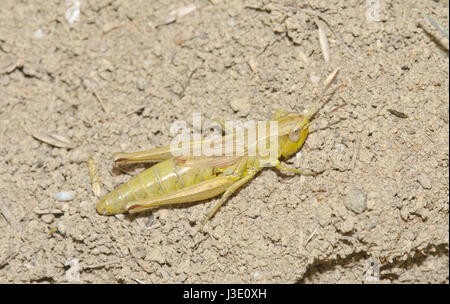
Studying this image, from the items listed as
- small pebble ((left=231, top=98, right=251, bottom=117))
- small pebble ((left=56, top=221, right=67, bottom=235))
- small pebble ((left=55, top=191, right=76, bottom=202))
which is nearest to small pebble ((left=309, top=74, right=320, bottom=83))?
small pebble ((left=231, top=98, right=251, bottom=117))

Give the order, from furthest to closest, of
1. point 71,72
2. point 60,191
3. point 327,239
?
1. point 71,72
2. point 60,191
3. point 327,239

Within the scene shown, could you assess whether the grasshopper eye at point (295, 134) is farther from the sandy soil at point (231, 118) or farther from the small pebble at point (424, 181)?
the small pebble at point (424, 181)

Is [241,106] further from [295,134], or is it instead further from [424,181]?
[424,181]

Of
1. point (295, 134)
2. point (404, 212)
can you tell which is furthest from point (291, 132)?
point (404, 212)

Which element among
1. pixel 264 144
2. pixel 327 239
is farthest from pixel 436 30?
pixel 327 239

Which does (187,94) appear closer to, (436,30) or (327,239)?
(327,239)

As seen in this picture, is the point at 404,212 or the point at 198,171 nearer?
the point at 404,212

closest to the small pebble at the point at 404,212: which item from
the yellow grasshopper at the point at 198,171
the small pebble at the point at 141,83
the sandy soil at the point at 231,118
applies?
the sandy soil at the point at 231,118
